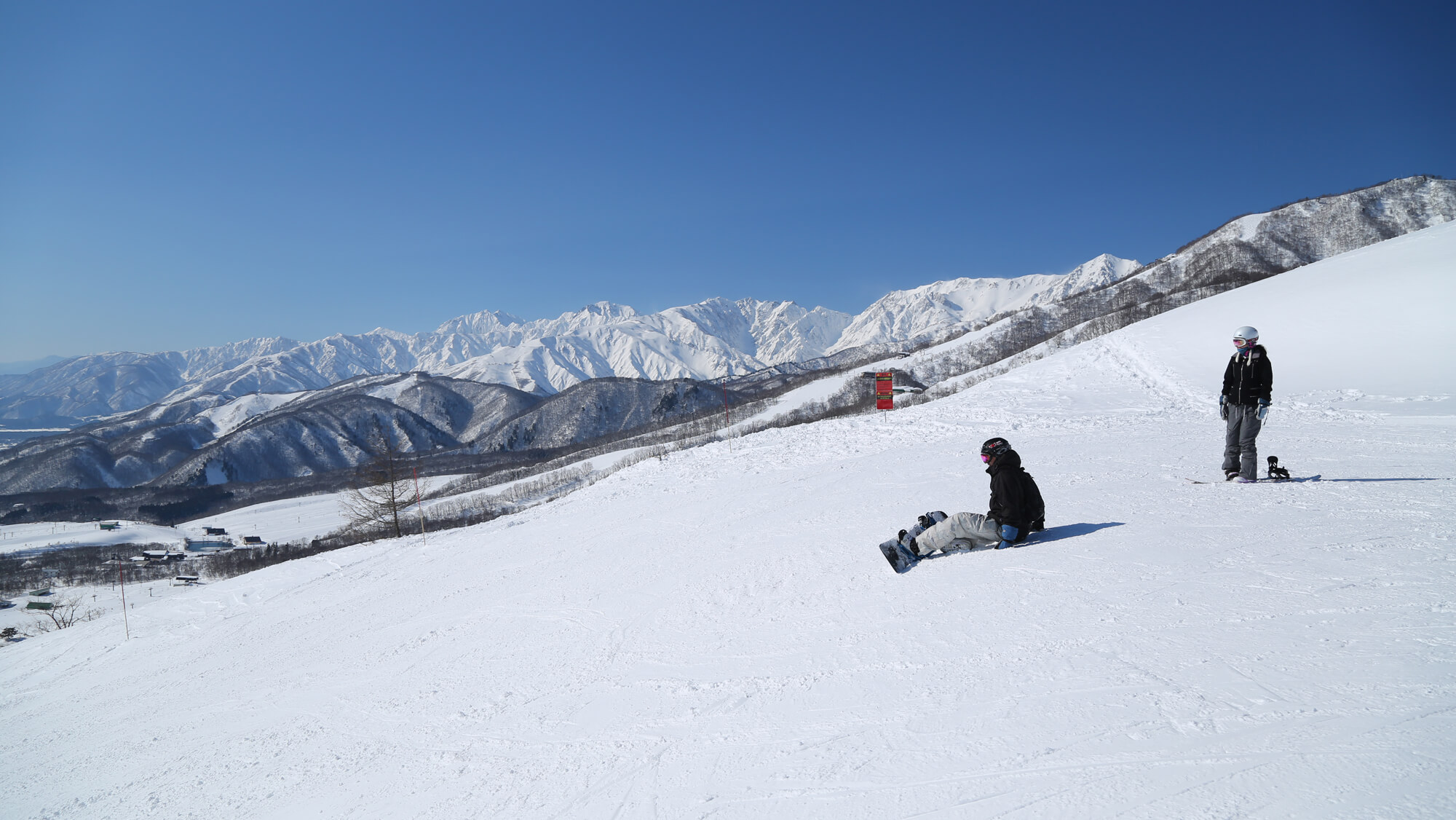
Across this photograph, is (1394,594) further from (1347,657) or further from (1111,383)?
(1111,383)

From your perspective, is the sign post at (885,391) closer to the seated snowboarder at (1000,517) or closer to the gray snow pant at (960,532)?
the seated snowboarder at (1000,517)

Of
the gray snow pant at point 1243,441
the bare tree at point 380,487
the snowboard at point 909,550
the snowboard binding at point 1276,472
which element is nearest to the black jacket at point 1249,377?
the gray snow pant at point 1243,441

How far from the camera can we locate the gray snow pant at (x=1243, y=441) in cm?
964

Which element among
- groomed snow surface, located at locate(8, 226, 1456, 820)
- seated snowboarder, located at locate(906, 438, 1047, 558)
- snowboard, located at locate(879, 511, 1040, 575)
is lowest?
groomed snow surface, located at locate(8, 226, 1456, 820)

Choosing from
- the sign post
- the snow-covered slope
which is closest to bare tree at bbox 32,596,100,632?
the sign post

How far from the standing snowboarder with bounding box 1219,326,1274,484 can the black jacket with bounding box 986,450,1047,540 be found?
429 cm

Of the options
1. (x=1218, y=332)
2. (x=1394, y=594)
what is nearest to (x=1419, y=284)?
(x=1218, y=332)

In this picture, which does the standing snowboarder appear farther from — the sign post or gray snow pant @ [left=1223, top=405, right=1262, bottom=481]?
the sign post

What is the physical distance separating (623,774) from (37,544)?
160 m

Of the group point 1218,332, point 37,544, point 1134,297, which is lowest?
point 37,544

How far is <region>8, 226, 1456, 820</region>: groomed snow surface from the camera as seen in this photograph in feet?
12.4

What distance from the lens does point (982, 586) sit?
6828mm

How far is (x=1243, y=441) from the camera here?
32.1 ft

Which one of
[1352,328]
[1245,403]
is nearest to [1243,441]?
[1245,403]
